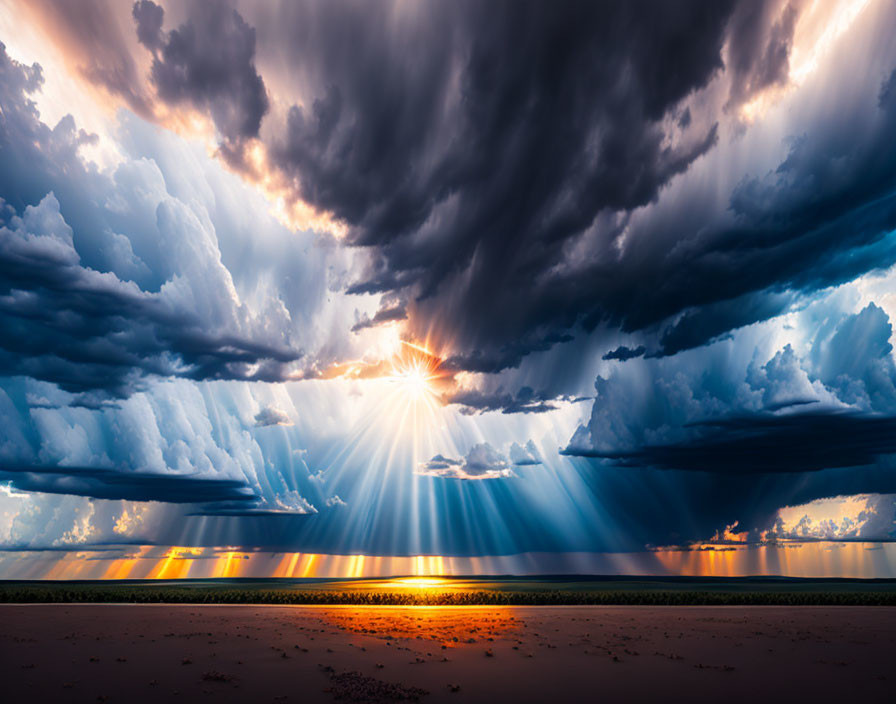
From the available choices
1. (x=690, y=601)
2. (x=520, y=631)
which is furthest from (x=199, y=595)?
(x=690, y=601)

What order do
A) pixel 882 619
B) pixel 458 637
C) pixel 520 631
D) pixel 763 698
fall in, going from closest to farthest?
pixel 763 698 < pixel 458 637 < pixel 520 631 < pixel 882 619

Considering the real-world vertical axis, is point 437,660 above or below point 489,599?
below

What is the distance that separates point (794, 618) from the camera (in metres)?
83.9

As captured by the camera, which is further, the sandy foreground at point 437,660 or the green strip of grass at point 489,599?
the green strip of grass at point 489,599

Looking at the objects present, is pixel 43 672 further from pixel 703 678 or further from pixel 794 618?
pixel 794 618

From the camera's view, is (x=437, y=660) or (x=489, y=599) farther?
(x=489, y=599)

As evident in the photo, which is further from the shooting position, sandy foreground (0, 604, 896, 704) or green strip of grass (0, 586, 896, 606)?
green strip of grass (0, 586, 896, 606)

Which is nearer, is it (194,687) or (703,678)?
(194,687)

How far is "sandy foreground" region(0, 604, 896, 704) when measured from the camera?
1391 inches

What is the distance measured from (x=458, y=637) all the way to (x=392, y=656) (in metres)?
14.0

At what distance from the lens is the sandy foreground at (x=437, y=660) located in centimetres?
3534

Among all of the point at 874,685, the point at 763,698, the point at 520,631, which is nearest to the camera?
the point at 763,698

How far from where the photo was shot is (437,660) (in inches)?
1779

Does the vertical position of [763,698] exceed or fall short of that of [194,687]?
it exceeds it
